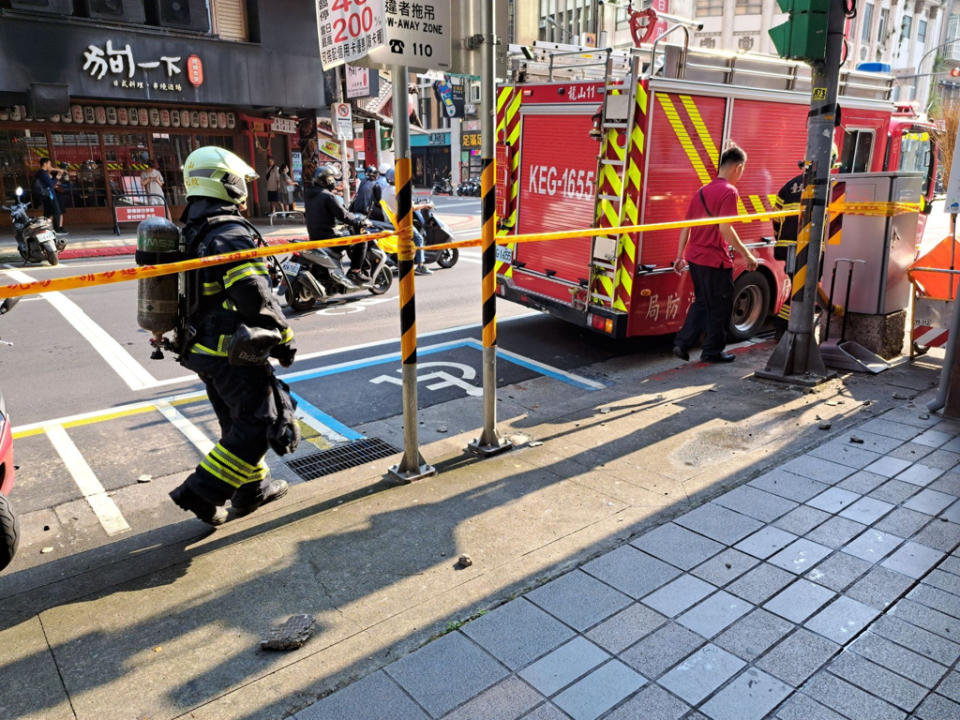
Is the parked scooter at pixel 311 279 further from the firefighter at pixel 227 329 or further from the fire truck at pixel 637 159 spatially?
the firefighter at pixel 227 329

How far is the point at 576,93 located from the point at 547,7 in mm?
46079

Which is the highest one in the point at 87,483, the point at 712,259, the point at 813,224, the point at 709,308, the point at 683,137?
the point at 683,137

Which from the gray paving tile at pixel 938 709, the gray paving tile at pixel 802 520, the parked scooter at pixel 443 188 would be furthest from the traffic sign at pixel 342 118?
the parked scooter at pixel 443 188

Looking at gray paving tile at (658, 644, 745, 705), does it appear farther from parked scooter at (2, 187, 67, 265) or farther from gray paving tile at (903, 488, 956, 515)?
parked scooter at (2, 187, 67, 265)

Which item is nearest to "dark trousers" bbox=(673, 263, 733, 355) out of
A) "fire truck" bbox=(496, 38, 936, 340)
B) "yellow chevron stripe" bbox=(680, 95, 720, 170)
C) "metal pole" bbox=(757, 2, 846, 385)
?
"fire truck" bbox=(496, 38, 936, 340)

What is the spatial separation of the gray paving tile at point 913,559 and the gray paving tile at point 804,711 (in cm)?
116

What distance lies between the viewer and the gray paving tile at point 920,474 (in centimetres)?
440

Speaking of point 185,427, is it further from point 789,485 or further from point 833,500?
point 833,500

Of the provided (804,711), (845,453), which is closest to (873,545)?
(845,453)

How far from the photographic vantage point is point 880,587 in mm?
3346

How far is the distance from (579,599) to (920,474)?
2630 mm

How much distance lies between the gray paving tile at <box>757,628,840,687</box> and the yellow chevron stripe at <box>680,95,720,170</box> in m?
5.06

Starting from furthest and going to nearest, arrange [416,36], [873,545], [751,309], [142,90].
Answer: [142,90] → [751,309] → [416,36] → [873,545]

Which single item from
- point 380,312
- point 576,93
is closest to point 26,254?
point 380,312
